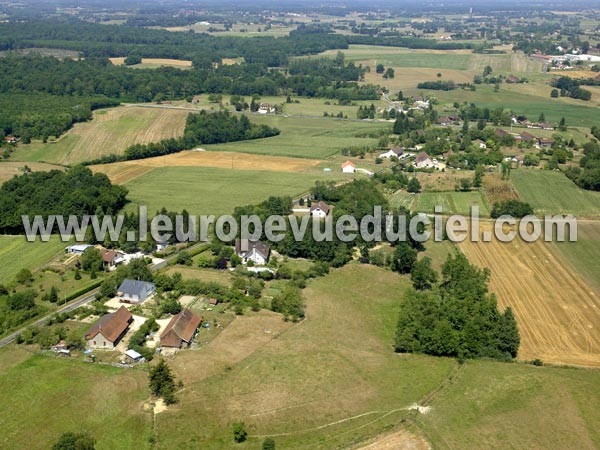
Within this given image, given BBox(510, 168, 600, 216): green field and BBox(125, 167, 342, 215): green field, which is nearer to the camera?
BBox(510, 168, 600, 216): green field

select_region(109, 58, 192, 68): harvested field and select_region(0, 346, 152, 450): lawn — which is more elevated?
select_region(109, 58, 192, 68): harvested field

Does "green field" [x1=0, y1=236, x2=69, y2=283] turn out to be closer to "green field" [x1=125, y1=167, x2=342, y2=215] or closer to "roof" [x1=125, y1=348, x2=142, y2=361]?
"green field" [x1=125, y1=167, x2=342, y2=215]

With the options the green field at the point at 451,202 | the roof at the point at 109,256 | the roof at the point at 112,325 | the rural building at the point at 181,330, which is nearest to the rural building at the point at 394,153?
the green field at the point at 451,202

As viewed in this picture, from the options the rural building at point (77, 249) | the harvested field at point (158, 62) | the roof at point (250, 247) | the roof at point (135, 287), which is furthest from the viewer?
the harvested field at point (158, 62)

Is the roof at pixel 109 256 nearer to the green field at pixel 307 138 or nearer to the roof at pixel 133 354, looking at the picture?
the roof at pixel 133 354

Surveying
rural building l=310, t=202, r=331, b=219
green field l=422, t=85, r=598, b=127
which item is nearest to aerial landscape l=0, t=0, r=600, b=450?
rural building l=310, t=202, r=331, b=219

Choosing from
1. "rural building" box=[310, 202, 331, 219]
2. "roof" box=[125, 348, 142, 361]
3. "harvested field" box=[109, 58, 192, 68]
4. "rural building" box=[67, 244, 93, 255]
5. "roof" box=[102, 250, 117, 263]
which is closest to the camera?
"roof" box=[125, 348, 142, 361]

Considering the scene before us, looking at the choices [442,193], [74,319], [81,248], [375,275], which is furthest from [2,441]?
[442,193]

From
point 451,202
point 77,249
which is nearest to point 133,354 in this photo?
point 77,249
